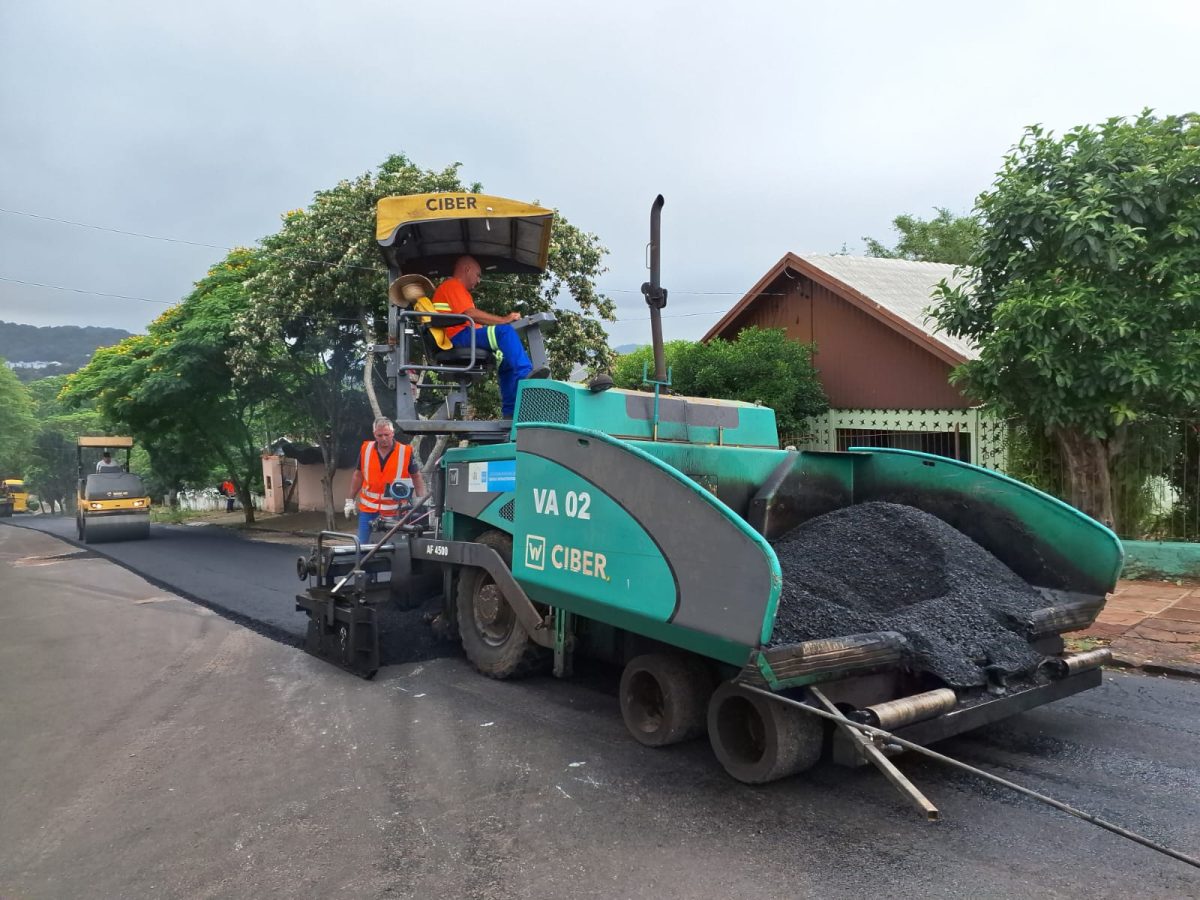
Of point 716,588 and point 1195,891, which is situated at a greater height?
point 716,588

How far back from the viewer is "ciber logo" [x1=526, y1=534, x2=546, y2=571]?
425 cm

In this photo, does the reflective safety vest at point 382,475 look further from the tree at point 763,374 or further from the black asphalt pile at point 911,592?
the tree at point 763,374

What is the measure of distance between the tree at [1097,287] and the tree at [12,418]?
4709 cm

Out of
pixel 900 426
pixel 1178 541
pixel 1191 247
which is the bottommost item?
pixel 1178 541

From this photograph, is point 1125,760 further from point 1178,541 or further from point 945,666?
point 1178,541

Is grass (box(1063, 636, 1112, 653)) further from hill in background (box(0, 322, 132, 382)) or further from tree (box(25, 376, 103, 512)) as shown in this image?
hill in background (box(0, 322, 132, 382))

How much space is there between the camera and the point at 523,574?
4445 mm

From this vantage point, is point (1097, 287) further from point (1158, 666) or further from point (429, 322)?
point (429, 322)

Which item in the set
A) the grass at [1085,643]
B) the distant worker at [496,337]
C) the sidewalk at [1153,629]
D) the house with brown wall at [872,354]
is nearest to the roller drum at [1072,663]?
the sidewalk at [1153,629]

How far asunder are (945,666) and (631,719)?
58.6 inches

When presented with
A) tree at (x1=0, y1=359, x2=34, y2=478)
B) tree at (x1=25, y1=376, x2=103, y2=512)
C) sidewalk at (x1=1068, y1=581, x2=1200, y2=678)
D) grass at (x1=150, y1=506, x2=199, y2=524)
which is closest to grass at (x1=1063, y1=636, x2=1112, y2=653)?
sidewalk at (x1=1068, y1=581, x2=1200, y2=678)

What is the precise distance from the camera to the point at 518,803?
11.5ft

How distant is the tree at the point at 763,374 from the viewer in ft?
40.4

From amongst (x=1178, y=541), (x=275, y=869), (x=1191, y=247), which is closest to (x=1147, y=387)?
(x=1191, y=247)
